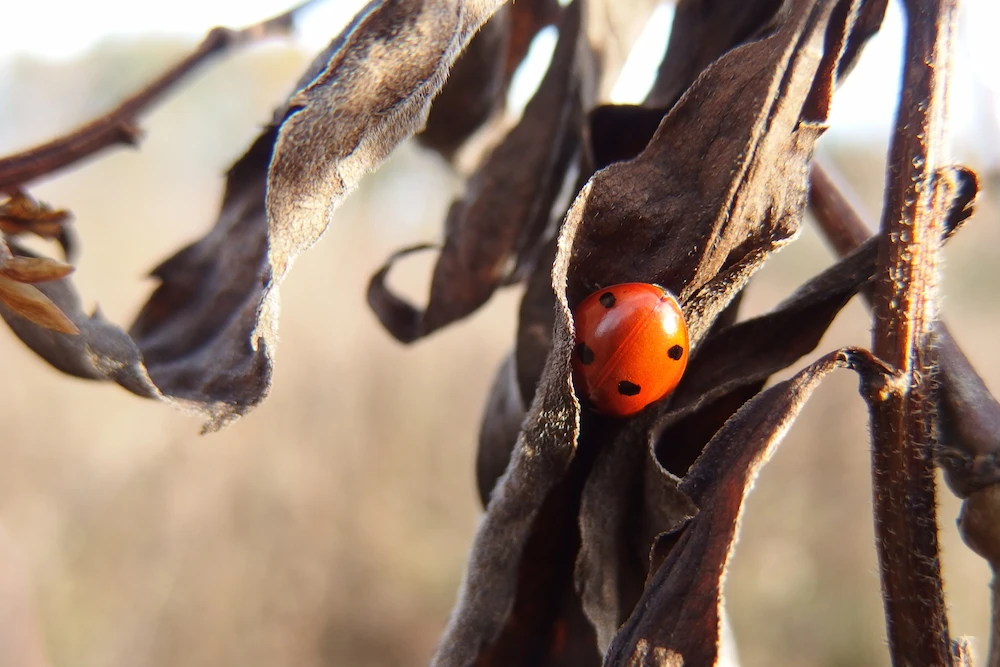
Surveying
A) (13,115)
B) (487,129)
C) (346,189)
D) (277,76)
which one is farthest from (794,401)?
(13,115)

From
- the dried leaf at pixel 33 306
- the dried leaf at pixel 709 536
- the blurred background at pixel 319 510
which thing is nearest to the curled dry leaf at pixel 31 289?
the dried leaf at pixel 33 306

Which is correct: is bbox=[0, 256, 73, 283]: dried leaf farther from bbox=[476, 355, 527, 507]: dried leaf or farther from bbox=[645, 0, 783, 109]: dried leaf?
bbox=[645, 0, 783, 109]: dried leaf

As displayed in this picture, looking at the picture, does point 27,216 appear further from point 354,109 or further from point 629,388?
point 629,388

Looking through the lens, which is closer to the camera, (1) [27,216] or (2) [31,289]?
(2) [31,289]

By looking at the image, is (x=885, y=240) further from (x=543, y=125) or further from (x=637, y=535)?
(x=543, y=125)

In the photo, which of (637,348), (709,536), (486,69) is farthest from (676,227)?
(486,69)
